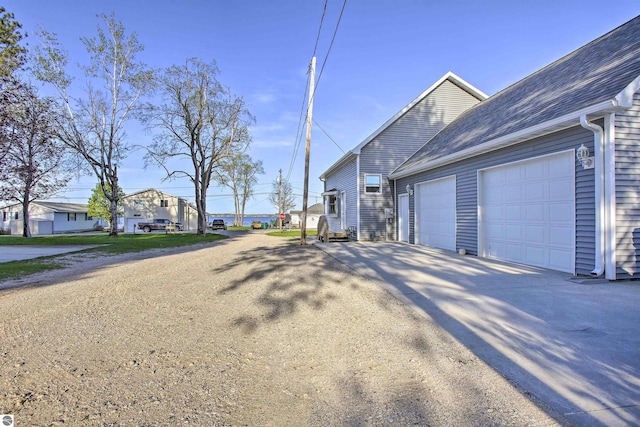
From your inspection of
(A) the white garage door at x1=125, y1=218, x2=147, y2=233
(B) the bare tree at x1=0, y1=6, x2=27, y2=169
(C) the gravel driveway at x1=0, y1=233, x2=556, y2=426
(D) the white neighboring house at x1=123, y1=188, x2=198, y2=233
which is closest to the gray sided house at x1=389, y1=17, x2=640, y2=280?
(C) the gravel driveway at x1=0, y1=233, x2=556, y2=426

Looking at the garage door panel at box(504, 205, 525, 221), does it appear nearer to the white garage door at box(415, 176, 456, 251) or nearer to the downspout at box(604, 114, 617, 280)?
the downspout at box(604, 114, 617, 280)

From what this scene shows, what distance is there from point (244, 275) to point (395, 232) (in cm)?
955

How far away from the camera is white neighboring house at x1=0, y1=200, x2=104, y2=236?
3850 centimetres

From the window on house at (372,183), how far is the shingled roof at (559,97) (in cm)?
280

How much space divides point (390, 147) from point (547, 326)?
1209 cm

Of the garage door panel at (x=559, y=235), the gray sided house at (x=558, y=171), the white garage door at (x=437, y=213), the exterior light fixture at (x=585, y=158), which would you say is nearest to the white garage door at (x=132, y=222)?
the white garage door at (x=437, y=213)

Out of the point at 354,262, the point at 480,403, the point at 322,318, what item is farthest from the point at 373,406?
the point at 354,262

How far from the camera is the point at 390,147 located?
15305mm

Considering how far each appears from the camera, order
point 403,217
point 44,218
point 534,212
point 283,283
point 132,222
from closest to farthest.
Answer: point 283,283, point 534,212, point 403,217, point 44,218, point 132,222

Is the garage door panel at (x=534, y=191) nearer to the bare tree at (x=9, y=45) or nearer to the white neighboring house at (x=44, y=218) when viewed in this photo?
the bare tree at (x=9, y=45)

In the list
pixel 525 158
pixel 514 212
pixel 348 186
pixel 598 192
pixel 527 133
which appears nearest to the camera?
pixel 598 192

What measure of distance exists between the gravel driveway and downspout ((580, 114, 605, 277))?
4158mm

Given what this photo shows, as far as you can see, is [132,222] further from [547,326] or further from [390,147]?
[547,326]

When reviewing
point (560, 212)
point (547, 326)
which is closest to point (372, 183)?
point (560, 212)
